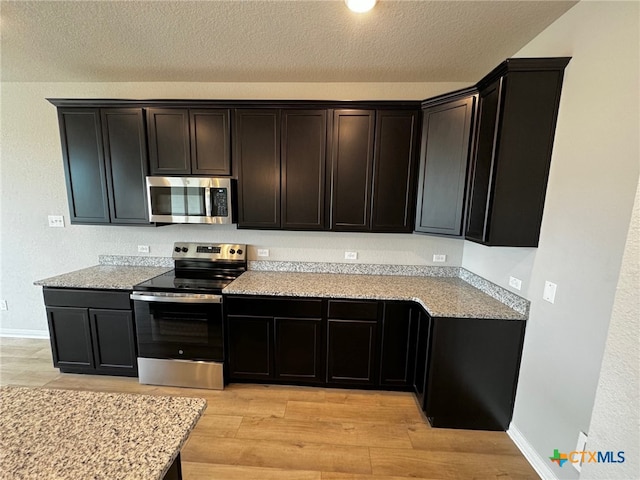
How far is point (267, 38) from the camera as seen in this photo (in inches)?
76.1

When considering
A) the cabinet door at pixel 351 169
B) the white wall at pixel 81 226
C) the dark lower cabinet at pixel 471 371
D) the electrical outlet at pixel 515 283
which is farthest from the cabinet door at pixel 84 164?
the electrical outlet at pixel 515 283

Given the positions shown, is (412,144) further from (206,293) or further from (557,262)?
(206,293)

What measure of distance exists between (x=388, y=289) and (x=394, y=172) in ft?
3.41

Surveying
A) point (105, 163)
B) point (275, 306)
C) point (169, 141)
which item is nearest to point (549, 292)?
point (275, 306)

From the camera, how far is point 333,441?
1.92 meters

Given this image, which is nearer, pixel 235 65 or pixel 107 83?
pixel 235 65

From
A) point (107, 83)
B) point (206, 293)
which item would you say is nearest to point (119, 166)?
point (107, 83)

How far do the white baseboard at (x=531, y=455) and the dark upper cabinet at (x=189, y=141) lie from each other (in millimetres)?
3037

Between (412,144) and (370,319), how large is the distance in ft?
5.09

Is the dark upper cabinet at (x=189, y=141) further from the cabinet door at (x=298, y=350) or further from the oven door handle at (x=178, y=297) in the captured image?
the cabinet door at (x=298, y=350)

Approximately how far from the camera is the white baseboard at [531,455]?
5.43ft

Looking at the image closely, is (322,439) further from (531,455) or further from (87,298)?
(87,298)

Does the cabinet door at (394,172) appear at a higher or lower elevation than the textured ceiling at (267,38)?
lower

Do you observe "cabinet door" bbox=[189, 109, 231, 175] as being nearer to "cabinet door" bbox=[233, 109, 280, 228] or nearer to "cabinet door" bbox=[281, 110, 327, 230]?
"cabinet door" bbox=[233, 109, 280, 228]
